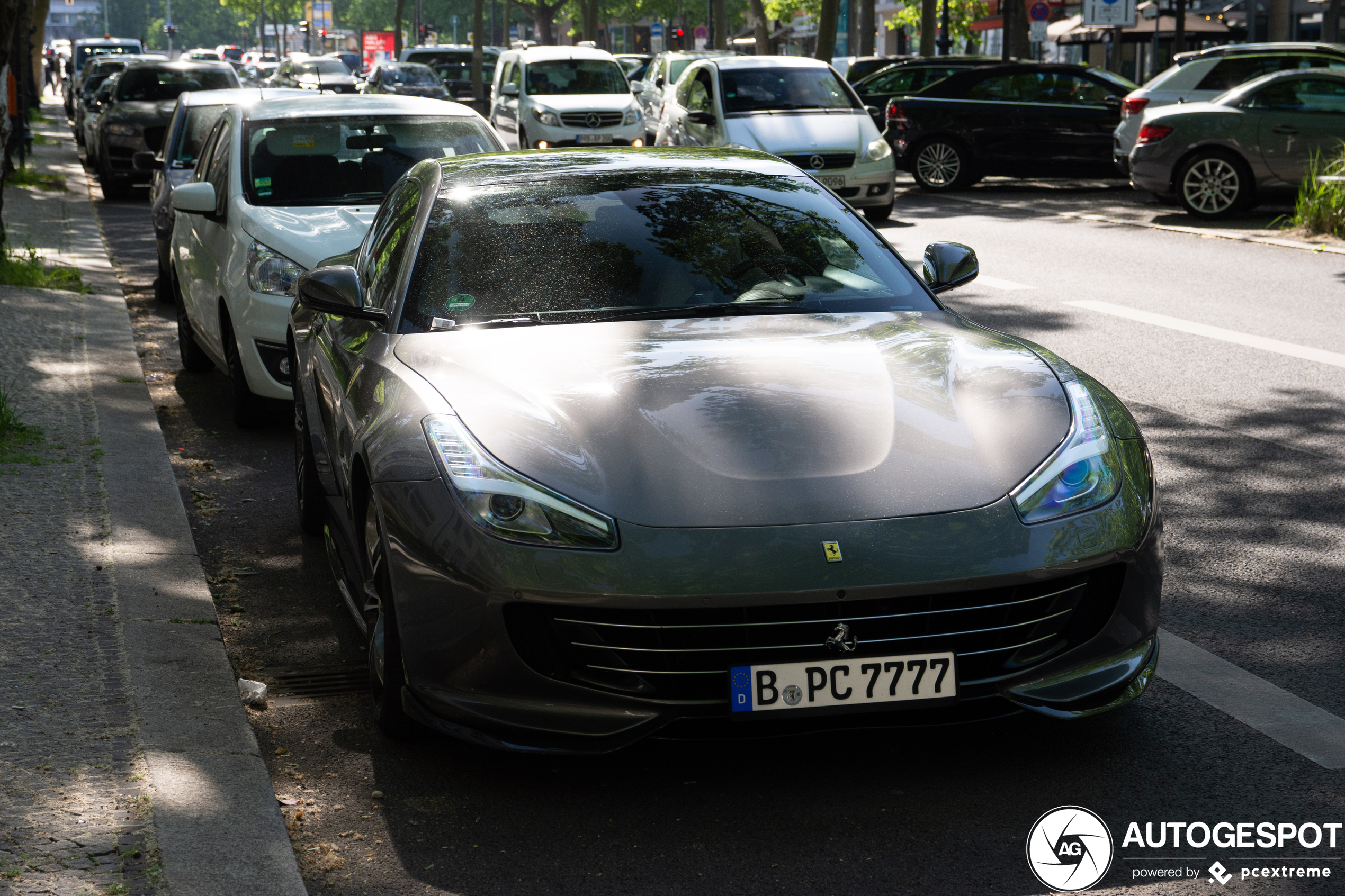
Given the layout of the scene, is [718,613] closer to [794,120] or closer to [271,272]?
[271,272]

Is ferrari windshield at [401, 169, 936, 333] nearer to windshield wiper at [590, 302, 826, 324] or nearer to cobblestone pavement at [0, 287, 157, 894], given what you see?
windshield wiper at [590, 302, 826, 324]

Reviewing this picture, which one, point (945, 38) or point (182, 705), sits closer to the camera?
point (182, 705)

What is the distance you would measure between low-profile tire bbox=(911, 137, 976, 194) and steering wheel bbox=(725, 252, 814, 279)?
17344 mm

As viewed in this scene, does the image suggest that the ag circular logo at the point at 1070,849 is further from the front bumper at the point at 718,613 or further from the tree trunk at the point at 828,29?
the tree trunk at the point at 828,29

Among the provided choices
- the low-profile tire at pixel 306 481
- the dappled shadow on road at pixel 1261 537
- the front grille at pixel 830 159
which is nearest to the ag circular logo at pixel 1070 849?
the dappled shadow on road at pixel 1261 537

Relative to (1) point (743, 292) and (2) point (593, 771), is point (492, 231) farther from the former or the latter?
(2) point (593, 771)

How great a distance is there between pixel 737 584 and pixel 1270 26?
31.5 m

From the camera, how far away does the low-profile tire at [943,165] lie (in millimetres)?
21594

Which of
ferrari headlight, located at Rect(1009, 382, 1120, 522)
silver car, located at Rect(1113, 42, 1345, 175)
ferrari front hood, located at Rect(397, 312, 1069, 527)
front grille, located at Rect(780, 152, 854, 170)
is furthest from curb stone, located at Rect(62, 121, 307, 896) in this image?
silver car, located at Rect(1113, 42, 1345, 175)

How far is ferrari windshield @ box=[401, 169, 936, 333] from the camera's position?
468 cm

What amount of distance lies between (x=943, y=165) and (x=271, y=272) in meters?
15.4

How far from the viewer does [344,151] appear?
898cm

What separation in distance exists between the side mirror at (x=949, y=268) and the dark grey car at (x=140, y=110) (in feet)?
54.4

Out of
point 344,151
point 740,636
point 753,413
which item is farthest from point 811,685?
point 344,151
